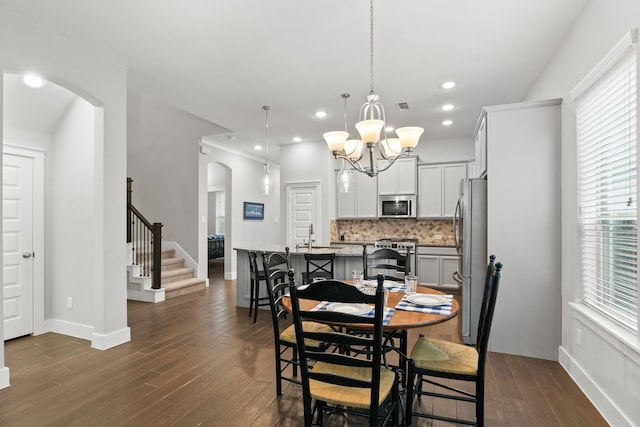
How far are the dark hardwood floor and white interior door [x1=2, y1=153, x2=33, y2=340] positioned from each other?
276 millimetres

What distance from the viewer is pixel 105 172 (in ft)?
11.1

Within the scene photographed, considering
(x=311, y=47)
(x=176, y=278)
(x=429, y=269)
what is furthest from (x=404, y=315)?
(x=176, y=278)

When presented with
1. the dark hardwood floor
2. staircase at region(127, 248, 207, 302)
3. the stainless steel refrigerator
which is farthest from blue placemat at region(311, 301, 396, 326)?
staircase at region(127, 248, 207, 302)

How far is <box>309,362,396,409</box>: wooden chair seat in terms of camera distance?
65.4 inches

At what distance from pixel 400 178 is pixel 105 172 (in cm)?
492

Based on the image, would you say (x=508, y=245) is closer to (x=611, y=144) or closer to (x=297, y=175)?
(x=611, y=144)

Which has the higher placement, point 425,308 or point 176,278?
point 425,308

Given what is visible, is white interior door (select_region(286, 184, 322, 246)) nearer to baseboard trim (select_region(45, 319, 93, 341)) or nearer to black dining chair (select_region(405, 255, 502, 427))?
baseboard trim (select_region(45, 319, 93, 341))

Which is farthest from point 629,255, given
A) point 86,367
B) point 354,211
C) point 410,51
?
point 354,211

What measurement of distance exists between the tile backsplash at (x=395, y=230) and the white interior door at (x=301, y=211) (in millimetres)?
445

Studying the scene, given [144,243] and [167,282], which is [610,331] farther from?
[144,243]

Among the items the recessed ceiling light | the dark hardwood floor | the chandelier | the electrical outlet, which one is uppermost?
the recessed ceiling light

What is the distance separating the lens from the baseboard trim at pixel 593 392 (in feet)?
6.89

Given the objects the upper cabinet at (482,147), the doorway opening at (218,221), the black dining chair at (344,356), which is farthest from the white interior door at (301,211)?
the black dining chair at (344,356)
